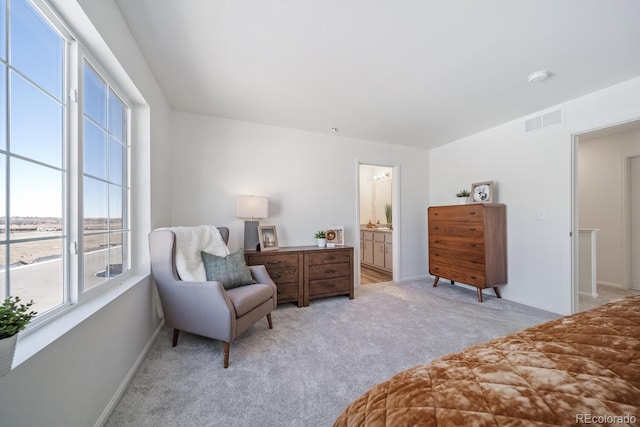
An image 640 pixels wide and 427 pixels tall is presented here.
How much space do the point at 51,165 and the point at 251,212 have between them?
1.89 m

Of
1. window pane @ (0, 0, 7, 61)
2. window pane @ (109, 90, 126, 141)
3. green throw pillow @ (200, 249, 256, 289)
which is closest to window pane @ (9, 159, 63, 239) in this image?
window pane @ (0, 0, 7, 61)

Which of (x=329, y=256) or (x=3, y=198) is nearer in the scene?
(x=3, y=198)

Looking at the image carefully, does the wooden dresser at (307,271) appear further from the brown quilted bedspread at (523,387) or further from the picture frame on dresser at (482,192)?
the brown quilted bedspread at (523,387)

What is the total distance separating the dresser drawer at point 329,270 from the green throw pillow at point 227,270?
978 mm

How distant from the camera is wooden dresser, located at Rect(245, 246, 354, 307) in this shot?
2938 millimetres

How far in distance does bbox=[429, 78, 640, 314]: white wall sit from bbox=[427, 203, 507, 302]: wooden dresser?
185mm

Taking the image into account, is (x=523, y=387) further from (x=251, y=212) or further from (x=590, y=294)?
(x=590, y=294)

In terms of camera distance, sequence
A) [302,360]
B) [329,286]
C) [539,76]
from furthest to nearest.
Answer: [329,286]
[539,76]
[302,360]

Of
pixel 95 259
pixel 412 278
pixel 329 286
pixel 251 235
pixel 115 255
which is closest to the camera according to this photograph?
pixel 95 259

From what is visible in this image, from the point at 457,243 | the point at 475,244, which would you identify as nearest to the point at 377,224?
the point at 457,243

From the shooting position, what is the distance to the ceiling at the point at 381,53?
1.52m

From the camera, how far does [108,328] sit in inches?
54.1

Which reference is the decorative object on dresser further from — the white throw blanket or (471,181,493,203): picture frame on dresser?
(471,181,493,203): picture frame on dresser

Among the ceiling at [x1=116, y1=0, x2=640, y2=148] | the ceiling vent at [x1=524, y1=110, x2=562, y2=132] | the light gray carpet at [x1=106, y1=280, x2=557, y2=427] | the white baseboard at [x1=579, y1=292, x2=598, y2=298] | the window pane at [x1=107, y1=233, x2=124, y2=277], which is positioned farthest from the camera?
the white baseboard at [x1=579, y1=292, x2=598, y2=298]
